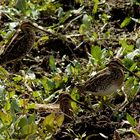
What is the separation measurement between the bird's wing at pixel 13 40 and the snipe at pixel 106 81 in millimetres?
1190

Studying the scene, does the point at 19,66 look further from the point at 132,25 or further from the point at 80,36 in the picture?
the point at 132,25

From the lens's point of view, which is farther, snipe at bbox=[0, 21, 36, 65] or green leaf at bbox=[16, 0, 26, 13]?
green leaf at bbox=[16, 0, 26, 13]

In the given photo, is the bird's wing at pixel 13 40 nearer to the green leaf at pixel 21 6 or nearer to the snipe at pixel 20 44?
the snipe at pixel 20 44

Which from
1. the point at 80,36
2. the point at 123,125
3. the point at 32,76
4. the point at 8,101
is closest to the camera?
the point at 123,125

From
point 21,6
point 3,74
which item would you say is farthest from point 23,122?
point 21,6

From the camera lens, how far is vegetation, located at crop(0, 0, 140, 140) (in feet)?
18.7

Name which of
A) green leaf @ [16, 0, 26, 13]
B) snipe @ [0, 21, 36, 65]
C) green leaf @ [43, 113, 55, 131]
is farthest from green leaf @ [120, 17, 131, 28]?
green leaf @ [43, 113, 55, 131]

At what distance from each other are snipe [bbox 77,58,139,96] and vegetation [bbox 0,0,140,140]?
0.14 metres

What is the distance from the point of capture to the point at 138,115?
5977 mm

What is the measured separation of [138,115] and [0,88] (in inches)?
51.5

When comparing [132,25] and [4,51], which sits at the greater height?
[4,51]

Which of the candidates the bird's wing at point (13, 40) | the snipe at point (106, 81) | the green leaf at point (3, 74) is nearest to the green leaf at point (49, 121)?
the snipe at point (106, 81)

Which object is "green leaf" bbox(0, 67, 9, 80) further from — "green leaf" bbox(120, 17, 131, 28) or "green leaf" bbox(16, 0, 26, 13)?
"green leaf" bbox(120, 17, 131, 28)

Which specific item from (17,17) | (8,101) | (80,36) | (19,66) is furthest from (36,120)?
(17,17)
